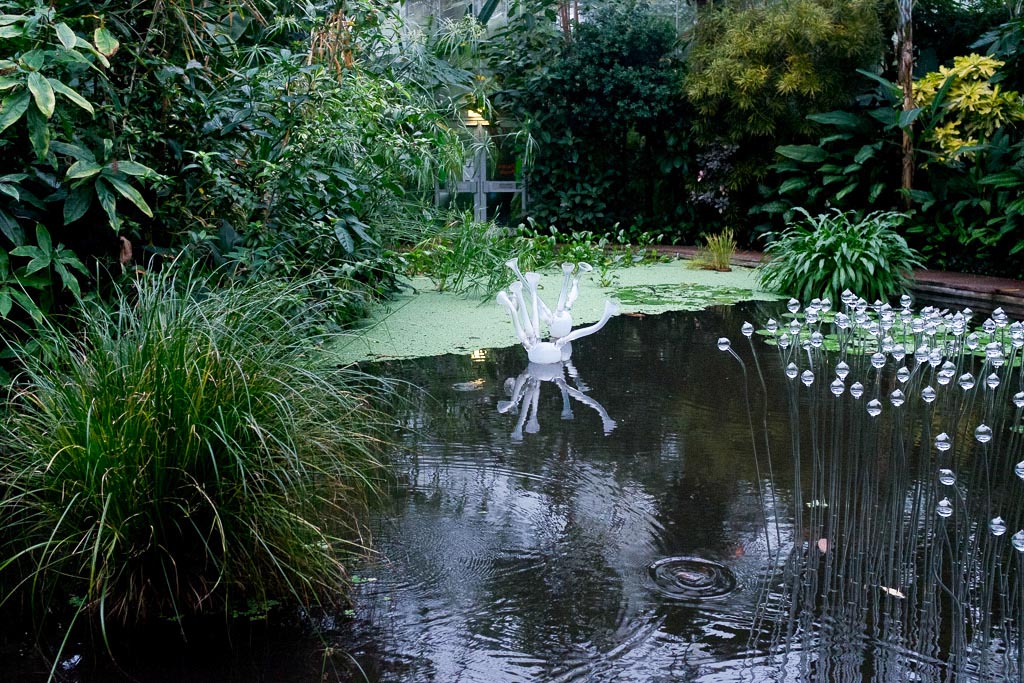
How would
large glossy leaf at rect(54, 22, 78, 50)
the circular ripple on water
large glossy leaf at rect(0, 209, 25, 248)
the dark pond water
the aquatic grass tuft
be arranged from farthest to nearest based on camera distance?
the aquatic grass tuft → large glossy leaf at rect(0, 209, 25, 248) → large glossy leaf at rect(54, 22, 78, 50) → the circular ripple on water → the dark pond water

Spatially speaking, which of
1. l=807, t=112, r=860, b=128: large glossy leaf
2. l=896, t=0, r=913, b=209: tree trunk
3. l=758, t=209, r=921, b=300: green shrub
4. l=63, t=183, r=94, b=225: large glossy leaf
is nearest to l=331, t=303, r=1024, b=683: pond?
l=63, t=183, r=94, b=225: large glossy leaf

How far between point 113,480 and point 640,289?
21.5 feet

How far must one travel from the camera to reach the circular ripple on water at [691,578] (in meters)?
2.57

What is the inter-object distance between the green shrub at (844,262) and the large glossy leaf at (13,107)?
592cm

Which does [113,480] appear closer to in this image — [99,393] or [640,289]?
[99,393]

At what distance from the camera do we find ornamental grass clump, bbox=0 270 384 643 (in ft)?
7.35

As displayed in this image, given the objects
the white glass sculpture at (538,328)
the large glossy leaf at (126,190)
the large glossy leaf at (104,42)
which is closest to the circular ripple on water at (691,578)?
the large glossy leaf at (126,190)

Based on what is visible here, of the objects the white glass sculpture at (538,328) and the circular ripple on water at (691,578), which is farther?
the white glass sculpture at (538,328)

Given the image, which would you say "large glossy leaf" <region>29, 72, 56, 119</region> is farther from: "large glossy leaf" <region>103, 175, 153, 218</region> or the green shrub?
the green shrub

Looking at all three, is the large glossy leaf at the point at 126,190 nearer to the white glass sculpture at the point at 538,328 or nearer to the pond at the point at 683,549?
the pond at the point at 683,549

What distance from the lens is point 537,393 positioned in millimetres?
4848

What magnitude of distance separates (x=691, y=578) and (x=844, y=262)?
5.34 metres

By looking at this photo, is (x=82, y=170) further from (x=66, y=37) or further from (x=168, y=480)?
(x=168, y=480)

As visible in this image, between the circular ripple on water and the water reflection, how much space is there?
1387 millimetres
